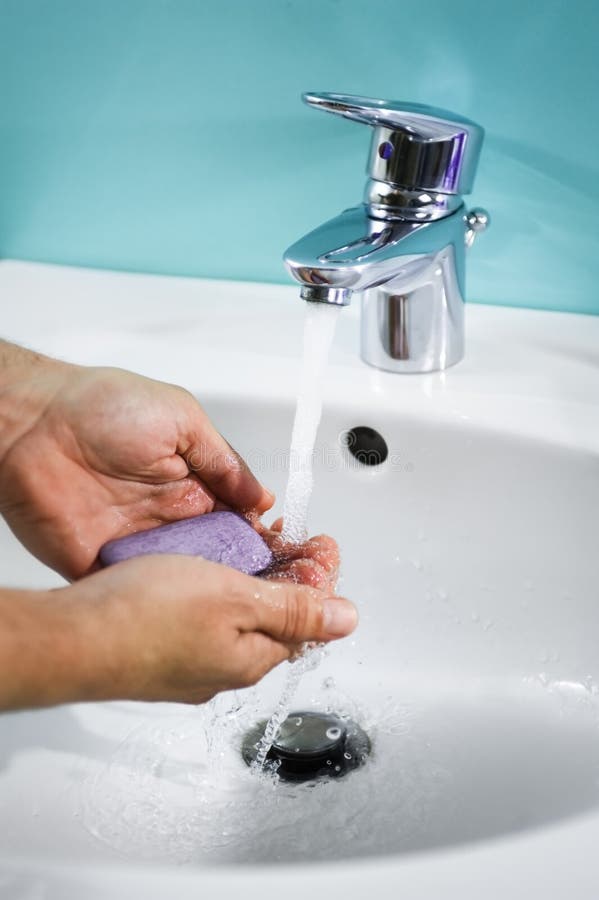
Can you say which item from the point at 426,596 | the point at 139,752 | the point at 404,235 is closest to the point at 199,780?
the point at 139,752

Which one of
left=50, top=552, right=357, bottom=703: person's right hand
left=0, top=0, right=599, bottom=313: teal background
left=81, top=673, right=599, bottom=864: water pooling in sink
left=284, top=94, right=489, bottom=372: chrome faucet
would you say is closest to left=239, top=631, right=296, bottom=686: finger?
left=50, top=552, right=357, bottom=703: person's right hand

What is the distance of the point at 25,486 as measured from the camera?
54 cm

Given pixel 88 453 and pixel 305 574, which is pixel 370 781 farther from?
pixel 88 453

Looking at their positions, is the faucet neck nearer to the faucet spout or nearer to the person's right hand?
the faucet spout

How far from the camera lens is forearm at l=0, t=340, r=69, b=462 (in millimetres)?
546

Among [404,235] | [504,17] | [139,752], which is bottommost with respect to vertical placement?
[139,752]

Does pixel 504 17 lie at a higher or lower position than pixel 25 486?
higher

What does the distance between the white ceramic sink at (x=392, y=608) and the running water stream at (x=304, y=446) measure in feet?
0.15

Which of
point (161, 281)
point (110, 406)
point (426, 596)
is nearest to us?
point (110, 406)

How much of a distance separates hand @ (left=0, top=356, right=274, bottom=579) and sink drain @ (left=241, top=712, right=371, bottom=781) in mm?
166

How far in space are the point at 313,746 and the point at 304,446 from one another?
193 mm

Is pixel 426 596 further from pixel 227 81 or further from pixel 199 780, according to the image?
pixel 227 81

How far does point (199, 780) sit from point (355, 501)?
0.22m

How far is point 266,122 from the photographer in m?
0.68
